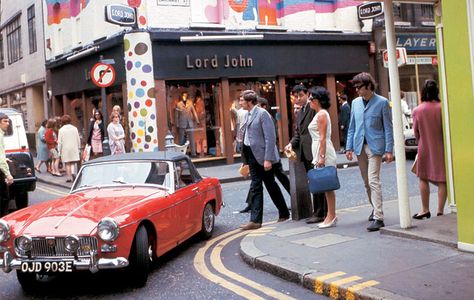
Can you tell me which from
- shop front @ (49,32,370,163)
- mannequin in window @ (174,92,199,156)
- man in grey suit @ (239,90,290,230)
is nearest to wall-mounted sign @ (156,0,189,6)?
shop front @ (49,32,370,163)

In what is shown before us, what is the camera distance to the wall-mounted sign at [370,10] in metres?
17.5

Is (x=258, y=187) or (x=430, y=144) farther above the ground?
(x=430, y=144)

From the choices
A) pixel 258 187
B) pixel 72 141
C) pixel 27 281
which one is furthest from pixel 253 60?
pixel 27 281

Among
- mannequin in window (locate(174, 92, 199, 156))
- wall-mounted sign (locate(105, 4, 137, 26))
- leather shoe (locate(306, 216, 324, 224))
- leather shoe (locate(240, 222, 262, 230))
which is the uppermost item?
wall-mounted sign (locate(105, 4, 137, 26))

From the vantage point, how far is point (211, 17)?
17.3 meters

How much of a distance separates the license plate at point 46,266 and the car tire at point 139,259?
0.61 meters

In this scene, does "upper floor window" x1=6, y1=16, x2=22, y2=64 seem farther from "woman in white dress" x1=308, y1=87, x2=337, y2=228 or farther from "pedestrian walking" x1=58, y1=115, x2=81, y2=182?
"woman in white dress" x1=308, y1=87, x2=337, y2=228

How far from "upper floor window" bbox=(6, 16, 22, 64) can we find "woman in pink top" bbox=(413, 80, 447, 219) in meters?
24.9

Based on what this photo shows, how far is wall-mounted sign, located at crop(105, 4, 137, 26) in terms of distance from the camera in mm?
14156

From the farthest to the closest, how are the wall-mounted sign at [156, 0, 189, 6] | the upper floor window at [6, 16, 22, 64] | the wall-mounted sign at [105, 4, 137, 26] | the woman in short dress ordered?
the upper floor window at [6, 16, 22, 64] < the wall-mounted sign at [156, 0, 189, 6] < the woman in short dress < the wall-mounted sign at [105, 4, 137, 26]

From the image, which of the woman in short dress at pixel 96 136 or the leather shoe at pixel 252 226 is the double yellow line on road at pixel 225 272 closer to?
the leather shoe at pixel 252 226

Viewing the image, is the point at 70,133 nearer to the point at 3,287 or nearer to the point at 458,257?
the point at 3,287

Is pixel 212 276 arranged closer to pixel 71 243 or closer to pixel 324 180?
pixel 71 243

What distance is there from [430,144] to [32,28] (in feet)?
75.3
